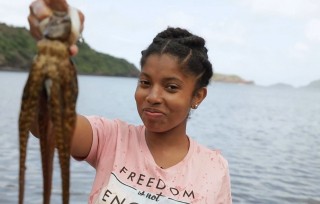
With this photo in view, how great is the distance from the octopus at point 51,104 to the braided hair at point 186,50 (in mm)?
1553

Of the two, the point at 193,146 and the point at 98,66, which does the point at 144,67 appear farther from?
the point at 98,66

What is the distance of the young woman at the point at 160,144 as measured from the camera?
341cm

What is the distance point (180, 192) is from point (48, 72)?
1.78 m

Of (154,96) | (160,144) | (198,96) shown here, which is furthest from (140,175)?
(198,96)

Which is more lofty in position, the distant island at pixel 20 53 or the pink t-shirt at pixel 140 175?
the pink t-shirt at pixel 140 175

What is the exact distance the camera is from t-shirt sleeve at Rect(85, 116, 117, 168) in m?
3.49

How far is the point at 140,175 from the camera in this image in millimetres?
3518

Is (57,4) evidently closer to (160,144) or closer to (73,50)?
(73,50)

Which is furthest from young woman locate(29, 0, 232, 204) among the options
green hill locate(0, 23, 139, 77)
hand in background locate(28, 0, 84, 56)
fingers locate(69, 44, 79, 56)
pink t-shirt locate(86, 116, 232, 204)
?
green hill locate(0, 23, 139, 77)

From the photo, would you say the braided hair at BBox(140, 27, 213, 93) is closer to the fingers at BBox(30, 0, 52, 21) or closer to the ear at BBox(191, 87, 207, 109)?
the ear at BBox(191, 87, 207, 109)

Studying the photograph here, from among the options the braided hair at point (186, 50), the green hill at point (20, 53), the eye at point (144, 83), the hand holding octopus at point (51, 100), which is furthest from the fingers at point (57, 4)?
the green hill at point (20, 53)

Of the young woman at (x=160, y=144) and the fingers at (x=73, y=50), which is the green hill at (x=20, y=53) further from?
the fingers at (x=73, y=50)

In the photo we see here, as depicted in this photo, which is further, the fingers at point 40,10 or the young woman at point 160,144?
Result: the young woman at point 160,144

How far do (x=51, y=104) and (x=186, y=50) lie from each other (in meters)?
1.81
